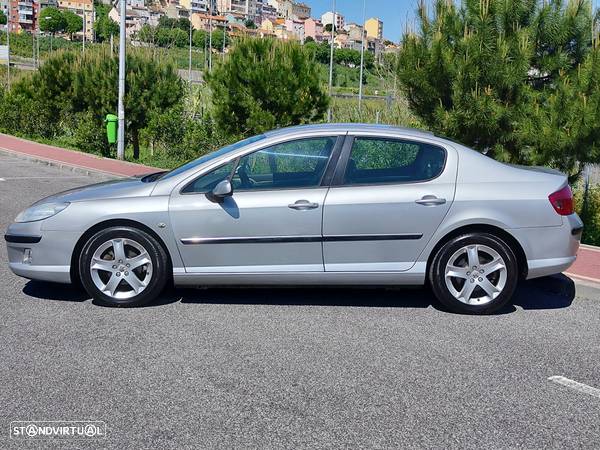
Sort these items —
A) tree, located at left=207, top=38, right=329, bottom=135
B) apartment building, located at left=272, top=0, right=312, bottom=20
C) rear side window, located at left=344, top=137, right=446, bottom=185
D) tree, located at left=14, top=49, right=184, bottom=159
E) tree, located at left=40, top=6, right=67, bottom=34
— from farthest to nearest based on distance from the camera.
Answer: apartment building, located at left=272, top=0, right=312, bottom=20, tree, located at left=40, top=6, right=67, bottom=34, tree, located at left=14, top=49, right=184, bottom=159, tree, located at left=207, top=38, right=329, bottom=135, rear side window, located at left=344, top=137, right=446, bottom=185

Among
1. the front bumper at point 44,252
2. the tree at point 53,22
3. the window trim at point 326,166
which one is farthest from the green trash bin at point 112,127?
the tree at point 53,22

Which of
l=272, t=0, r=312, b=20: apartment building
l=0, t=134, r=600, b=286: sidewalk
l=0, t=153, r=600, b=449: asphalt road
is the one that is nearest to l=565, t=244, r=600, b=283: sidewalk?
l=0, t=134, r=600, b=286: sidewalk

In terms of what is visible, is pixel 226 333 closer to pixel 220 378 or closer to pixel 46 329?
pixel 220 378

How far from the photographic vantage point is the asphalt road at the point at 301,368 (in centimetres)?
379

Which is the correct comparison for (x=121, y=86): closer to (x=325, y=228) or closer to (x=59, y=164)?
(x=59, y=164)

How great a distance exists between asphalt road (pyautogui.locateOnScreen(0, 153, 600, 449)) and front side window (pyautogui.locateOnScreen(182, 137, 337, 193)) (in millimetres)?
1006

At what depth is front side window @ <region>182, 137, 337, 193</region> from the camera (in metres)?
5.89

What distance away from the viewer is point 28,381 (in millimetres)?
4324

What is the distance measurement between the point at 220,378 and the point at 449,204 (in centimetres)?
239

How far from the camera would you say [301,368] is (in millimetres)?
4641

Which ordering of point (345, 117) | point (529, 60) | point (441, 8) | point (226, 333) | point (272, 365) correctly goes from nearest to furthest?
1. point (272, 365)
2. point (226, 333)
3. point (529, 60)
4. point (441, 8)
5. point (345, 117)

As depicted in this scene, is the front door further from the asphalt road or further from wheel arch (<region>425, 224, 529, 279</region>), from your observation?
wheel arch (<region>425, 224, 529, 279</region>)

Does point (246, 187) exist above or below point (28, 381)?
above

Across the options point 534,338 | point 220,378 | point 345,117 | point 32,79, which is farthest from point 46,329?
point 32,79
